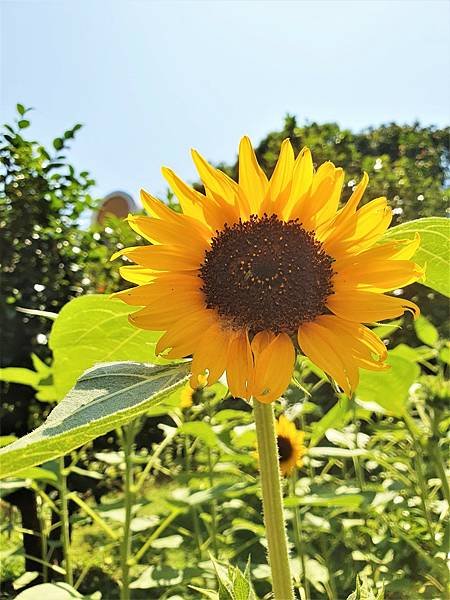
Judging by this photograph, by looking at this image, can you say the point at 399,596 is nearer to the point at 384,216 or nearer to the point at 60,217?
the point at 384,216

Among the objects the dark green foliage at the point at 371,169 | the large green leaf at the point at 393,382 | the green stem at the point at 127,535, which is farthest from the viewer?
the dark green foliage at the point at 371,169

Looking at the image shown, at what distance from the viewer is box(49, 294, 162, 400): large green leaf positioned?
51cm

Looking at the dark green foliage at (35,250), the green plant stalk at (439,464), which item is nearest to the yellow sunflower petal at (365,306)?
the green plant stalk at (439,464)

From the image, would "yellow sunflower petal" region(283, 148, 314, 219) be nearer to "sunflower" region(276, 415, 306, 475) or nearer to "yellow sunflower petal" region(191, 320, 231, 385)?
"yellow sunflower petal" region(191, 320, 231, 385)

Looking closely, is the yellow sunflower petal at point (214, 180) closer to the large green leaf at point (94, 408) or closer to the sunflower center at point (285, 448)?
the large green leaf at point (94, 408)

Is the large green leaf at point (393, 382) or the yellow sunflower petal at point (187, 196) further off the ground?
the yellow sunflower petal at point (187, 196)

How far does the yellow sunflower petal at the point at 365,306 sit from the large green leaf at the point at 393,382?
0.94 ft

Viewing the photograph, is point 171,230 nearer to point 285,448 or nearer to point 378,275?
point 378,275

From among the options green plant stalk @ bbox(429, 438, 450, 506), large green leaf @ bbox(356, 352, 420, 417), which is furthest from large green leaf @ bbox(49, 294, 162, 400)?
green plant stalk @ bbox(429, 438, 450, 506)

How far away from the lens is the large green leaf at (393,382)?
0.76m

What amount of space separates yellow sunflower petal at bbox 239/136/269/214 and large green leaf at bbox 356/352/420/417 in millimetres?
323

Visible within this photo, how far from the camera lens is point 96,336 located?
52 cm

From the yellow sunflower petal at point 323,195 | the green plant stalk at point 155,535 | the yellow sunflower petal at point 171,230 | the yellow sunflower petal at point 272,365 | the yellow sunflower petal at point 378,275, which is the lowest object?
the green plant stalk at point 155,535

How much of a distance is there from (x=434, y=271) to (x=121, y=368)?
0.86 feet
